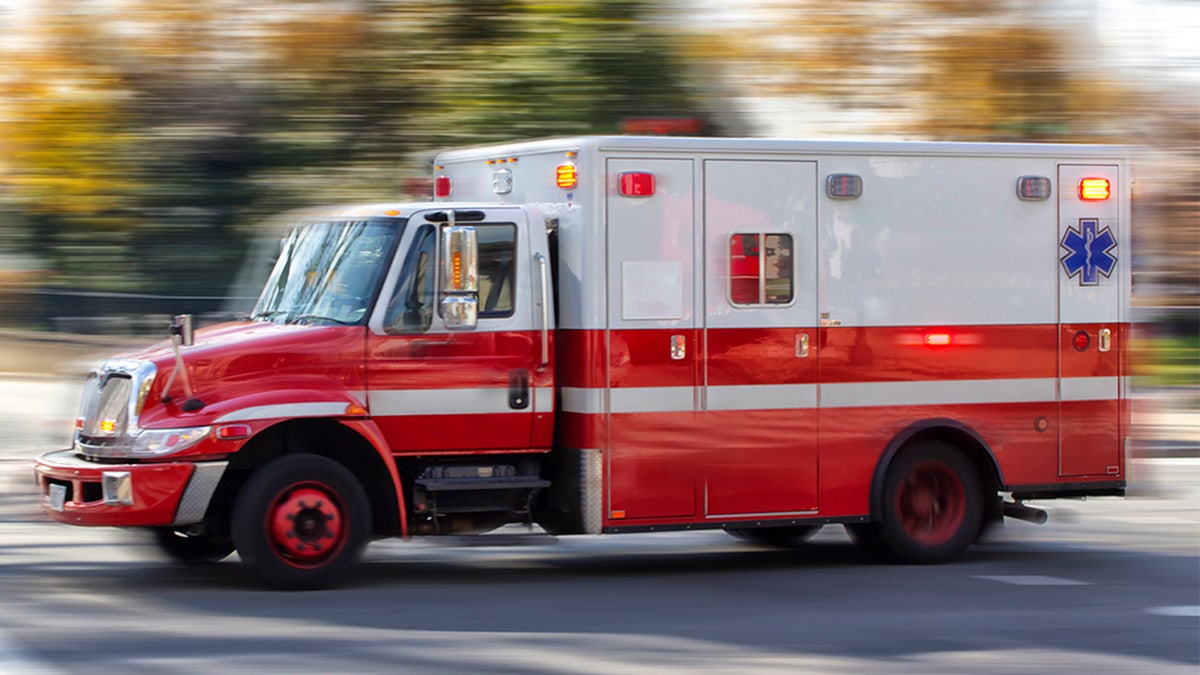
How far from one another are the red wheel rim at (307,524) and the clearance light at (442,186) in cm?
281

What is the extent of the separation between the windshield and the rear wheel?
373 cm

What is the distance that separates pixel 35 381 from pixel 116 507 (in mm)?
13973

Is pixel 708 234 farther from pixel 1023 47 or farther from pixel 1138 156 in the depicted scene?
pixel 1023 47

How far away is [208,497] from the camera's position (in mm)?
9117

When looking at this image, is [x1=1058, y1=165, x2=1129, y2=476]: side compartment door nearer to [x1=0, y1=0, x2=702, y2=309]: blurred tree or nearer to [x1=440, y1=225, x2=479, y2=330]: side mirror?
[x1=440, y1=225, x2=479, y2=330]: side mirror

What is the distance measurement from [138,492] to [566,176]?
3.11 meters

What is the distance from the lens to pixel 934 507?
1115 cm

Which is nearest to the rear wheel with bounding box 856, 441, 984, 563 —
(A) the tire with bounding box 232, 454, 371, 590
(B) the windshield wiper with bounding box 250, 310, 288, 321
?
(A) the tire with bounding box 232, 454, 371, 590

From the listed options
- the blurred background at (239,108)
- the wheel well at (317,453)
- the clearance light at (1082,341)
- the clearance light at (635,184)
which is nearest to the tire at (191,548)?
the wheel well at (317,453)

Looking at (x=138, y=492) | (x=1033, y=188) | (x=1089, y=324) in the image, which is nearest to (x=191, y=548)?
(x=138, y=492)

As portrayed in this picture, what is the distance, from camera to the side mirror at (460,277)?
942 centimetres

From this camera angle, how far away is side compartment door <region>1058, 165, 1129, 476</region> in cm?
1123

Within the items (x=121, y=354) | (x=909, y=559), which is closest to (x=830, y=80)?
(x=909, y=559)

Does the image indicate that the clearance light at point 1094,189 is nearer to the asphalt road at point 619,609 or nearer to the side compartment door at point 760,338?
the asphalt road at point 619,609
